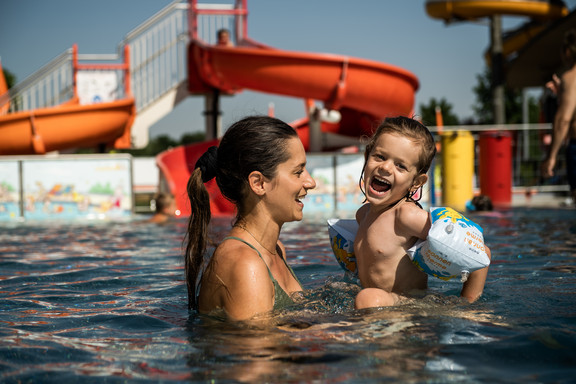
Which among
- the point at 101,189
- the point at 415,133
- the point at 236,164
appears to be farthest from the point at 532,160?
the point at 236,164

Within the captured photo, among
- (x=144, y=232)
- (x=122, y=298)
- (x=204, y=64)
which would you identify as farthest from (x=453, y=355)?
(x=204, y=64)

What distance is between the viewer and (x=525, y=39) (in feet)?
73.6

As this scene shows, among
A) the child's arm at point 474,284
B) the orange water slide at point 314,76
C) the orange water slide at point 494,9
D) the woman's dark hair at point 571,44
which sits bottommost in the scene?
the child's arm at point 474,284

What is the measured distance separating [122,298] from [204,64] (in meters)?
9.05

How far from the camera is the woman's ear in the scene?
115 inches

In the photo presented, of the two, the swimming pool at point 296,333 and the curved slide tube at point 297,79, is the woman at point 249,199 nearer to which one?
the swimming pool at point 296,333

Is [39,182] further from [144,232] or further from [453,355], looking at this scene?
[453,355]

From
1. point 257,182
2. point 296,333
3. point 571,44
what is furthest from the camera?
point 571,44

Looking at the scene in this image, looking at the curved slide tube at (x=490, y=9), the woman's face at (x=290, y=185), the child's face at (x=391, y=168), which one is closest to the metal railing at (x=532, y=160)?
the curved slide tube at (x=490, y=9)

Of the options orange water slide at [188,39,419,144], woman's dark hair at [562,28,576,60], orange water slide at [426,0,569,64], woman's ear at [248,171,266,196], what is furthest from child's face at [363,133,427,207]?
orange water slide at [426,0,569,64]

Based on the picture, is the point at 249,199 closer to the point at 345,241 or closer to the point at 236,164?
the point at 236,164

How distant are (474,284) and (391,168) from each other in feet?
2.48

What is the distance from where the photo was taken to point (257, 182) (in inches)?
115

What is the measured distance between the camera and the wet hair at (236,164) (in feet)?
9.48
